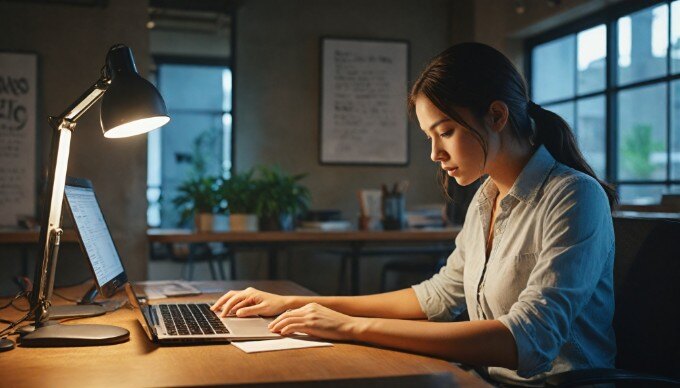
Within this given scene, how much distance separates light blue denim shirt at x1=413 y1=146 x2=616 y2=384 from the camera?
4.14 ft

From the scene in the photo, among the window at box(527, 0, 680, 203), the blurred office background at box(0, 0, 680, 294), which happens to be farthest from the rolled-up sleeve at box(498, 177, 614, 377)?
the window at box(527, 0, 680, 203)

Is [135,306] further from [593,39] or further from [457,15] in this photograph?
[457,15]

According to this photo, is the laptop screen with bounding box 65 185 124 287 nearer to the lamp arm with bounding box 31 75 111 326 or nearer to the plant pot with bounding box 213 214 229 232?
the lamp arm with bounding box 31 75 111 326

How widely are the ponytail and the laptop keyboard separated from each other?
0.79 metres

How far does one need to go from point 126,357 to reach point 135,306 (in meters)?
0.58

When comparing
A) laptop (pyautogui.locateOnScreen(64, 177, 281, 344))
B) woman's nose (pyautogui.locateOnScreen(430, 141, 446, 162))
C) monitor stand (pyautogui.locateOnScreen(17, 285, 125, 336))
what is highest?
woman's nose (pyautogui.locateOnScreen(430, 141, 446, 162))

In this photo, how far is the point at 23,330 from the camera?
4.52 ft

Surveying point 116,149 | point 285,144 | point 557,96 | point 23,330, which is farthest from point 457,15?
point 23,330

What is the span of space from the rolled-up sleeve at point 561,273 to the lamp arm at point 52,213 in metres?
0.89

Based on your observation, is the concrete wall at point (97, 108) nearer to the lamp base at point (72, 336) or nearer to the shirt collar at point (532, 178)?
the lamp base at point (72, 336)

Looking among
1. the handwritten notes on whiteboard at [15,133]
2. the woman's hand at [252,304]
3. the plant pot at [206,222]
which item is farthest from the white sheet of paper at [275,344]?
the handwritten notes on whiteboard at [15,133]

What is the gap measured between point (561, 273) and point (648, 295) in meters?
0.26

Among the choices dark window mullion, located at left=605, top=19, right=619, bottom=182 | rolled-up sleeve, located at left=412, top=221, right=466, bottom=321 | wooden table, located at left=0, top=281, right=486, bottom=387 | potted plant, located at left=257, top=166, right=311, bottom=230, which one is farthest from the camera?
dark window mullion, located at left=605, top=19, right=619, bottom=182

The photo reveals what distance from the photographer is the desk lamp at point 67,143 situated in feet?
4.35
